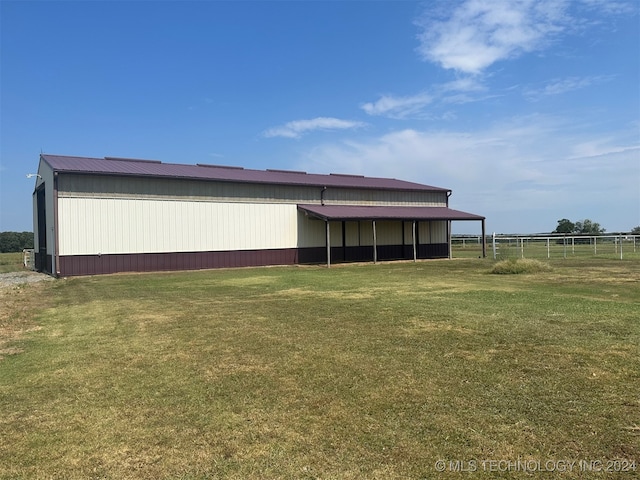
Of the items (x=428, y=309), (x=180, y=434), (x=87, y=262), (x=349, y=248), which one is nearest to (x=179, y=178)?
(x=87, y=262)

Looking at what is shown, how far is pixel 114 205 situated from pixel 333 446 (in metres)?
21.5

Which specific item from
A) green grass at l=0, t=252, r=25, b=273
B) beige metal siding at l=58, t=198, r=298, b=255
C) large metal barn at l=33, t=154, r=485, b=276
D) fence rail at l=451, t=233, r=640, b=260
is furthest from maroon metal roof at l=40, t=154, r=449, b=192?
green grass at l=0, t=252, r=25, b=273

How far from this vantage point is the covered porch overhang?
26911 millimetres

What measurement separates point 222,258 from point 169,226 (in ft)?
10.9

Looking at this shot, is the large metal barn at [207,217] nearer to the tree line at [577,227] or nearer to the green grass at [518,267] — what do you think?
the green grass at [518,267]

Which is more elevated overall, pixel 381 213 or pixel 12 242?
pixel 381 213

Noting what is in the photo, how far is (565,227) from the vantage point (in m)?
79.4

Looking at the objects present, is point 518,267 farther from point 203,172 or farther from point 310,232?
point 203,172

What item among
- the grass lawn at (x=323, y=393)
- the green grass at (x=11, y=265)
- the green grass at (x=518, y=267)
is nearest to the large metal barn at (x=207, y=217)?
the green grass at (x=11, y=265)

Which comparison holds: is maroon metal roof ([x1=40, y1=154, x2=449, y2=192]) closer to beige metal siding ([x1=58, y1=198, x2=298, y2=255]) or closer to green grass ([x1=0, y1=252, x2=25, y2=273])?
beige metal siding ([x1=58, y1=198, x2=298, y2=255])

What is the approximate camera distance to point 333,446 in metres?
3.54

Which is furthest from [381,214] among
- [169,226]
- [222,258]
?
[169,226]

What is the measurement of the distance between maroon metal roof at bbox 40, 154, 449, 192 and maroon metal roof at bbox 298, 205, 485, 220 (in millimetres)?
1429

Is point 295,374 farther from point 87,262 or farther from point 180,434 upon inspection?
point 87,262
